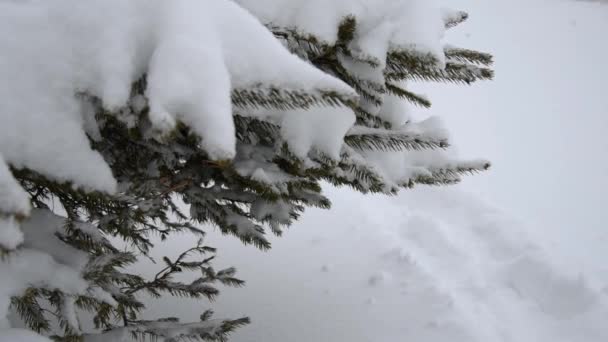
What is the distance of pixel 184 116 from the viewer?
3.34ft

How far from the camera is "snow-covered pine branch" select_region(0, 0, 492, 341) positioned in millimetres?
1067

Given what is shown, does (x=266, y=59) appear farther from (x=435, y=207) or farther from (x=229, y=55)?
(x=435, y=207)

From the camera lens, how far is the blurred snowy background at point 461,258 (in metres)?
2.96

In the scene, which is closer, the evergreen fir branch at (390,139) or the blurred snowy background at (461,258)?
the evergreen fir branch at (390,139)

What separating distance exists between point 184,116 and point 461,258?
321cm

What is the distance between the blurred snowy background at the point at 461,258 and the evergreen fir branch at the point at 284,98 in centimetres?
198

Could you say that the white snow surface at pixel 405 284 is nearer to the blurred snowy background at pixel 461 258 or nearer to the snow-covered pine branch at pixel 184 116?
the blurred snowy background at pixel 461 258

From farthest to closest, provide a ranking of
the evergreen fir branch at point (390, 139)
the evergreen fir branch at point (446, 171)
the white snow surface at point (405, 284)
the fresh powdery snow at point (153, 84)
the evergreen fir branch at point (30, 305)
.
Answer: the white snow surface at point (405, 284) < the evergreen fir branch at point (446, 171) < the evergreen fir branch at point (390, 139) < the evergreen fir branch at point (30, 305) < the fresh powdery snow at point (153, 84)

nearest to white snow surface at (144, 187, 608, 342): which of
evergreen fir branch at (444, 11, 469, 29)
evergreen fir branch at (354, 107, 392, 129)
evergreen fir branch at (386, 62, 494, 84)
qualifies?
evergreen fir branch at (354, 107, 392, 129)

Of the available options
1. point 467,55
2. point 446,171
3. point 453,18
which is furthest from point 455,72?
point 446,171

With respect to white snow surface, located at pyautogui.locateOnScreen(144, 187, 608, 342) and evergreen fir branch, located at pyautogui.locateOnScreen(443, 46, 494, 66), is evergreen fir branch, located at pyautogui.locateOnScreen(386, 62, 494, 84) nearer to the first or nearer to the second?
evergreen fir branch, located at pyautogui.locateOnScreen(443, 46, 494, 66)

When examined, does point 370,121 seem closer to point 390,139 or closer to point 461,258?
point 390,139

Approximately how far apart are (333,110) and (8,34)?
3.07 ft

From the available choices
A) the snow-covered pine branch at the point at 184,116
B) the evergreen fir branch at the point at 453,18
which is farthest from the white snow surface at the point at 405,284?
the evergreen fir branch at the point at 453,18
